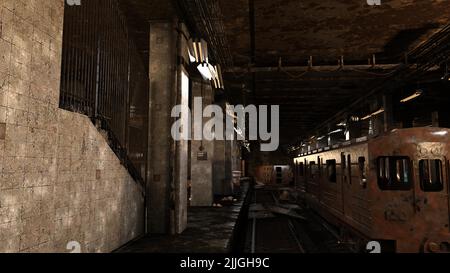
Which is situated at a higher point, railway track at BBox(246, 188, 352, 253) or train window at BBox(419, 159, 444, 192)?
train window at BBox(419, 159, 444, 192)

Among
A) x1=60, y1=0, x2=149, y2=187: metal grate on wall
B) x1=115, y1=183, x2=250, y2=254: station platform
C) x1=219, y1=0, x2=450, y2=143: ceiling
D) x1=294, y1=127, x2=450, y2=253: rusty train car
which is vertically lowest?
x1=115, y1=183, x2=250, y2=254: station platform

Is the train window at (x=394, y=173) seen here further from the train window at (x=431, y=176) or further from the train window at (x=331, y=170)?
the train window at (x=331, y=170)

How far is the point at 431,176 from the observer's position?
283 inches

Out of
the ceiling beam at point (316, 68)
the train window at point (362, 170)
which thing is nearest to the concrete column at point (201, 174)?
the ceiling beam at point (316, 68)

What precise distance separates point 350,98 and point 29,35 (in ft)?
55.2

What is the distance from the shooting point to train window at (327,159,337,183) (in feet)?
37.6

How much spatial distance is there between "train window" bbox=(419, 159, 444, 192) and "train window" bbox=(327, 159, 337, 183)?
4.10m

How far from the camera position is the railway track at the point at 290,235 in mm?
10680

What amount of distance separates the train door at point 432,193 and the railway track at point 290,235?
3.51m

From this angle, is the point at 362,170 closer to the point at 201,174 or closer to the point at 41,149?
the point at 41,149

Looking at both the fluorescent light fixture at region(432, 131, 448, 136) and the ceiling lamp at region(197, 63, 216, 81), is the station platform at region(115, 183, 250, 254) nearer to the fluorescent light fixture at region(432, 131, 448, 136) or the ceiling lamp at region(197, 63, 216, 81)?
the ceiling lamp at region(197, 63, 216, 81)

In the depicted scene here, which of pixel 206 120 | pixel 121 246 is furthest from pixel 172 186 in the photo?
pixel 206 120

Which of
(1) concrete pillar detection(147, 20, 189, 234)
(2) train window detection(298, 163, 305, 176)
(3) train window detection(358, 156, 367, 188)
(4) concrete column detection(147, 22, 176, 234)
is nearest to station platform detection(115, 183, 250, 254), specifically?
(1) concrete pillar detection(147, 20, 189, 234)

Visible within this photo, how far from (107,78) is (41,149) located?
291cm
